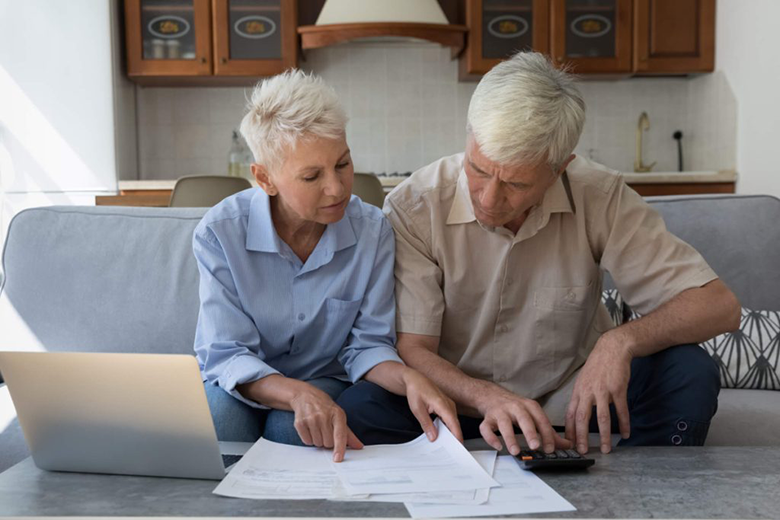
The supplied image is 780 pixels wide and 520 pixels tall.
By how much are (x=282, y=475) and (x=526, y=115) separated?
78 cm

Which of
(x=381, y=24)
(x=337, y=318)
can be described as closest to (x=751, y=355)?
(x=337, y=318)

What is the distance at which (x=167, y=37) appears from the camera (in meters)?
4.72

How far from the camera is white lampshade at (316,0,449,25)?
4.13m

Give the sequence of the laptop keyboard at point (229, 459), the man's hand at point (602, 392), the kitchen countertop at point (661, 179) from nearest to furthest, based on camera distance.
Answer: the laptop keyboard at point (229, 459), the man's hand at point (602, 392), the kitchen countertop at point (661, 179)

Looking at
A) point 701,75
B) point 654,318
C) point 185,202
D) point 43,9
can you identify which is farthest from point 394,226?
point 701,75

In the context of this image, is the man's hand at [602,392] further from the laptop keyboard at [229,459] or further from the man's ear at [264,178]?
the man's ear at [264,178]

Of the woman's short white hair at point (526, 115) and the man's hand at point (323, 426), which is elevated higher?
the woman's short white hair at point (526, 115)

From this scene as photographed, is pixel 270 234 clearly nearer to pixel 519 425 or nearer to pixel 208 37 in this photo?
pixel 519 425

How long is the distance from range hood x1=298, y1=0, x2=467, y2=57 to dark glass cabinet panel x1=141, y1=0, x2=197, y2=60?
2.02 ft

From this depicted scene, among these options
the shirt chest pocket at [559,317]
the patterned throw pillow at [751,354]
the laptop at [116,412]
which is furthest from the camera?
the patterned throw pillow at [751,354]

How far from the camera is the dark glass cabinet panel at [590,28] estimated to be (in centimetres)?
474

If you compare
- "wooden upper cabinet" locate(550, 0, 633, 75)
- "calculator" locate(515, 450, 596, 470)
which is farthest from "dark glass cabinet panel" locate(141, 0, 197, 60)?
"calculator" locate(515, 450, 596, 470)

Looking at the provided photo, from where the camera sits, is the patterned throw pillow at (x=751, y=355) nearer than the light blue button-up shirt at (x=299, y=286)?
No

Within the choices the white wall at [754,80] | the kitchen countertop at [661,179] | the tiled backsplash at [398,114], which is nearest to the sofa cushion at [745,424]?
the white wall at [754,80]
